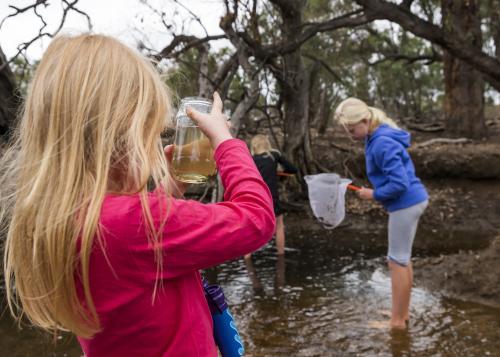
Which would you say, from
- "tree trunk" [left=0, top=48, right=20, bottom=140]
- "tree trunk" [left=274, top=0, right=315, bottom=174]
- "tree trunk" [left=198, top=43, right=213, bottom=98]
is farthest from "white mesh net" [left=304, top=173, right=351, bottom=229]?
"tree trunk" [left=274, top=0, right=315, bottom=174]

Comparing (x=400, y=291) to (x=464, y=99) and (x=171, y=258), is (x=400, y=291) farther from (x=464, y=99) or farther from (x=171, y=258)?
(x=464, y=99)

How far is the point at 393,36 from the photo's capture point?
17.8 metres

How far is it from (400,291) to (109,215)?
12.5ft

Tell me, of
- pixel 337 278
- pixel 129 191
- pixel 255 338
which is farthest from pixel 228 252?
pixel 337 278

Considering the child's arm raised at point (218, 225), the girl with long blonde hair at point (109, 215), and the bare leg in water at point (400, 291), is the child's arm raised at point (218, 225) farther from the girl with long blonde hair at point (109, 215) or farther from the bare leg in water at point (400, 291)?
the bare leg in water at point (400, 291)

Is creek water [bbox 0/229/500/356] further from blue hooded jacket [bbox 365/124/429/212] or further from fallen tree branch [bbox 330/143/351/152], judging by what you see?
fallen tree branch [bbox 330/143/351/152]

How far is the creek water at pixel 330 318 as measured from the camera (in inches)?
181

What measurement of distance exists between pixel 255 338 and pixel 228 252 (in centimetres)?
371

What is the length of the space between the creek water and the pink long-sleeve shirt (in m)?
3.28

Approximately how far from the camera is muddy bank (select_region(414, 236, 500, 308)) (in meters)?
5.74

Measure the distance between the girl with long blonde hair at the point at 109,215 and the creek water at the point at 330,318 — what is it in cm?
332

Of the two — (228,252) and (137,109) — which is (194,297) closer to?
(228,252)

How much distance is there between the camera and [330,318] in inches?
212

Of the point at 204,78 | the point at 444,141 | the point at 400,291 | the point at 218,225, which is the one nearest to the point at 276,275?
the point at 400,291
